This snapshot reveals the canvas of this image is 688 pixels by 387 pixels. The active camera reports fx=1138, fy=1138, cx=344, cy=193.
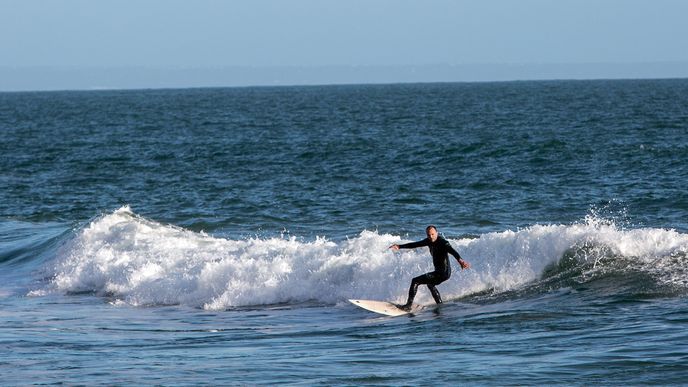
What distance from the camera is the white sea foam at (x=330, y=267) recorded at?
2052 cm

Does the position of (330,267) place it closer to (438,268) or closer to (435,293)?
(435,293)

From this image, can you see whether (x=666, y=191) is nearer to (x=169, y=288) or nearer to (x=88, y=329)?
(x=169, y=288)

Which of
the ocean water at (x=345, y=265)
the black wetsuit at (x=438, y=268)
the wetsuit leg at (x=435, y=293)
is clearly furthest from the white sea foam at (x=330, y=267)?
the black wetsuit at (x=438, y=268)

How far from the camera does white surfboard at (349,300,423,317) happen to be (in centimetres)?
1851

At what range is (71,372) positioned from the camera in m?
14.6

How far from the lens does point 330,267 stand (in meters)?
22.0

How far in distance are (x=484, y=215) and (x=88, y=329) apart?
45.5 ft

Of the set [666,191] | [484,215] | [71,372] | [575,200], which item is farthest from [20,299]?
[666,191]

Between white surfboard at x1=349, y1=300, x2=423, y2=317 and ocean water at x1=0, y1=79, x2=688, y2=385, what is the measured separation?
169mm

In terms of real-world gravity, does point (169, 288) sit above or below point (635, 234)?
below

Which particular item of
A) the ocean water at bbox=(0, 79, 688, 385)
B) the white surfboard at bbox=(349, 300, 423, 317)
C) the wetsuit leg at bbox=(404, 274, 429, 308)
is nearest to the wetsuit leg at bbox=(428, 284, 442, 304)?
the wetsuit leg at bbox=(404, 274, 429, 308)

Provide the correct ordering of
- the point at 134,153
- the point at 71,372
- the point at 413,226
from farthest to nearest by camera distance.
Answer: the point at 134,153, the point at 413,226, the point at 71,372

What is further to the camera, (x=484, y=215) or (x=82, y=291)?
(x=484, y=215)

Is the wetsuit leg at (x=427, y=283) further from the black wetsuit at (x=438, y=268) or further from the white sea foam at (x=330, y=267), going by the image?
the white sea foam at (x=330, y=267)
